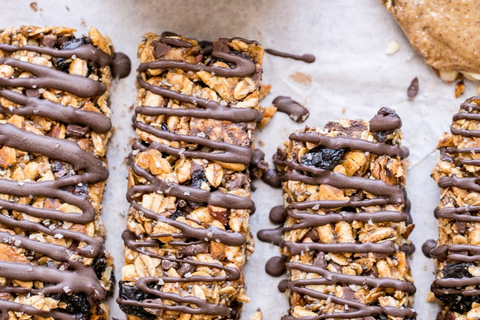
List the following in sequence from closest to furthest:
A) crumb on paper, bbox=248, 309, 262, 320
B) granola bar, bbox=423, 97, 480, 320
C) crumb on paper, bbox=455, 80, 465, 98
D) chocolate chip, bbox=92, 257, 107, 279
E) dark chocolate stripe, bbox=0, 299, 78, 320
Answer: dark chocolate stripe, bbox=0, 299, 78, 320, granola bar, bbox=423, 97, 480, 320, chocolate chip, bbox=92, 257, 107, 279, crumb on paper, bbox=248, 309, 262, 320, crumb on paper, bbox=455, 80, 465, 98

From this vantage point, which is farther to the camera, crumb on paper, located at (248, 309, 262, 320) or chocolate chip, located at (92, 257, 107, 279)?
crumb on paper, located at (248, 309, 262, 320)

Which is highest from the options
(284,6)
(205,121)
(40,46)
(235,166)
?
(284,6)

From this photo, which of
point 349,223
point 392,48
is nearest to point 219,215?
point 349,223

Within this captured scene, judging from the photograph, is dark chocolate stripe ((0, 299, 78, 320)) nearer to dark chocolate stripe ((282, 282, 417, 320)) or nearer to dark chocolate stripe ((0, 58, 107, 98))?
dark chocolate stripe ((0, 58, 107, 98))

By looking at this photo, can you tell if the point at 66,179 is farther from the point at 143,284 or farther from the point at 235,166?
the point at 235,166

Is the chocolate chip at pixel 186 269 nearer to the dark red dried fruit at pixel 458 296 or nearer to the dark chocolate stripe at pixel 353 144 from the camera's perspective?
the dark chocolate stripe at pixel 353 144

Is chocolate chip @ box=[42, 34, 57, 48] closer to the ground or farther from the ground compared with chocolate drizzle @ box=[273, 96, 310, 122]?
farther from the ground

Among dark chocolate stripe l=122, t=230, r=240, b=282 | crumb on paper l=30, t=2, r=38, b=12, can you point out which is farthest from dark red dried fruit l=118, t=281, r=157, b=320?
crumb on paper l=30, t=2, r=38, b=12

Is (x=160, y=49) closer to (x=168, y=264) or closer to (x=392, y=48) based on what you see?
(x=168, y=264)

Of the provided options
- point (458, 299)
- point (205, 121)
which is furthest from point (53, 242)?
point (458, 299)
